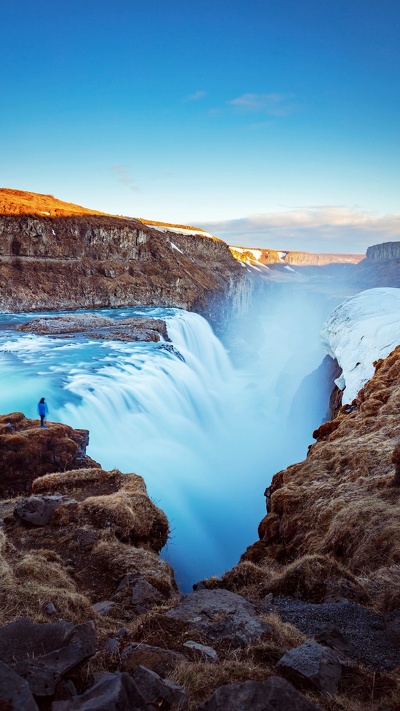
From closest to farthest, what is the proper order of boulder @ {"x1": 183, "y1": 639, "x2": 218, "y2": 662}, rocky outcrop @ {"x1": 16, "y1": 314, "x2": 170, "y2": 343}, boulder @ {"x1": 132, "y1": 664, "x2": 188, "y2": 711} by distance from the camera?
boulder @ {"x1": 132, "y1": 664, "x2": 188, "y2": 711}
boulder @ {"x1": 183, "y1": 639, "x2": 218, "y2": 662}
rocky outcrop @ {"x1": 16, "y1": 314, "x2": 170, "y2": 343}

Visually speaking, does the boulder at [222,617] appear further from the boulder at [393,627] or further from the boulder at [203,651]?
the boulder at [393,627]

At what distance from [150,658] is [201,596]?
6.54ft

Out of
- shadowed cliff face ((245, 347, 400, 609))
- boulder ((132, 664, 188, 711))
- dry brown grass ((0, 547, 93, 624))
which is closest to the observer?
boulder ((132, 664, 188, 711))

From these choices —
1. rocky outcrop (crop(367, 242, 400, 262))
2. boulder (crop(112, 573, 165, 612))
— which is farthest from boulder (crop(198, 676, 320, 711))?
rocky outcrop (crop(367, 242, 400, 262))

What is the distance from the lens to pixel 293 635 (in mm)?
4715

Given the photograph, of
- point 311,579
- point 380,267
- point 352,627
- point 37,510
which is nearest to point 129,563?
point 37,510

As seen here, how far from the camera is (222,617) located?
5043mm

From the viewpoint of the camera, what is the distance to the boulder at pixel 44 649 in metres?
3.12

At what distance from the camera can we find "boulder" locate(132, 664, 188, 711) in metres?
3.09

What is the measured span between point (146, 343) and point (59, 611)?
90.3 ft

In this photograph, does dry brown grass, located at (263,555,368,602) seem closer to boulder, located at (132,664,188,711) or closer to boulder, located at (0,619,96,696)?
boulder, located at (132,664,188,711)

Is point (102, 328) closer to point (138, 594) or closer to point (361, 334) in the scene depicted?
point (361, 334)

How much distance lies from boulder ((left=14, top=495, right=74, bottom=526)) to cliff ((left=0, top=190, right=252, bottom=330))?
43.4 meters

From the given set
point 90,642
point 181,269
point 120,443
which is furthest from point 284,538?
point 181,269
